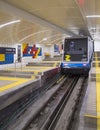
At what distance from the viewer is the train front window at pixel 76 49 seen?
13312 millimetres

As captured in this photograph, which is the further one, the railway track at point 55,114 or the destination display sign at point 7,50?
the destination display sign at point 7,50

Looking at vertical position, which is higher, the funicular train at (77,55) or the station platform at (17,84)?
the funicular train at (77,55)

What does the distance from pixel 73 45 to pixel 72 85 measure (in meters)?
2.91

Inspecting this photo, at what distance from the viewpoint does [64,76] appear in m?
15.5

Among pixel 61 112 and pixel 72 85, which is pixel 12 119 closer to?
pixel 61 112

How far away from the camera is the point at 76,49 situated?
13523 mm

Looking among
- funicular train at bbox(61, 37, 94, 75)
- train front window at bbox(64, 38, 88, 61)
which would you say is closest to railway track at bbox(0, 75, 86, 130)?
funicular train at bbox(61, 37, 94, 75)

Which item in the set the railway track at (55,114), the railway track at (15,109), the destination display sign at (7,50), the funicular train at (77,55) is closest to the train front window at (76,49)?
the funicular train at (77,55)

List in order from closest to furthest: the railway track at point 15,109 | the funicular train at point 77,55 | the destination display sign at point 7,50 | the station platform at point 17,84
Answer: the railway track at point 15,109, the station platform at point 17,84, the funicular train at point 77,55, the destination display sign at point 7,50

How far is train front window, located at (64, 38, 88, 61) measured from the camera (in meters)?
13.3

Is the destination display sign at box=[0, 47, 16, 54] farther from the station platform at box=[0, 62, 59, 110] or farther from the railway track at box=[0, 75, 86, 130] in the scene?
the railway track at box=[0, 75, 86, 130]

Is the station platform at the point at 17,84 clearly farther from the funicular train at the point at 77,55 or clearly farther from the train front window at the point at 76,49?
the train front window at the point at 76,49

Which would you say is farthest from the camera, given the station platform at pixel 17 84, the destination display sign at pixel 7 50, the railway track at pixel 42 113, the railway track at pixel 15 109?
the destination display sign at pixel 7 50

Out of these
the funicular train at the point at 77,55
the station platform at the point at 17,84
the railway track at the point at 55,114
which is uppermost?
the funicular train at the point at 77,55
